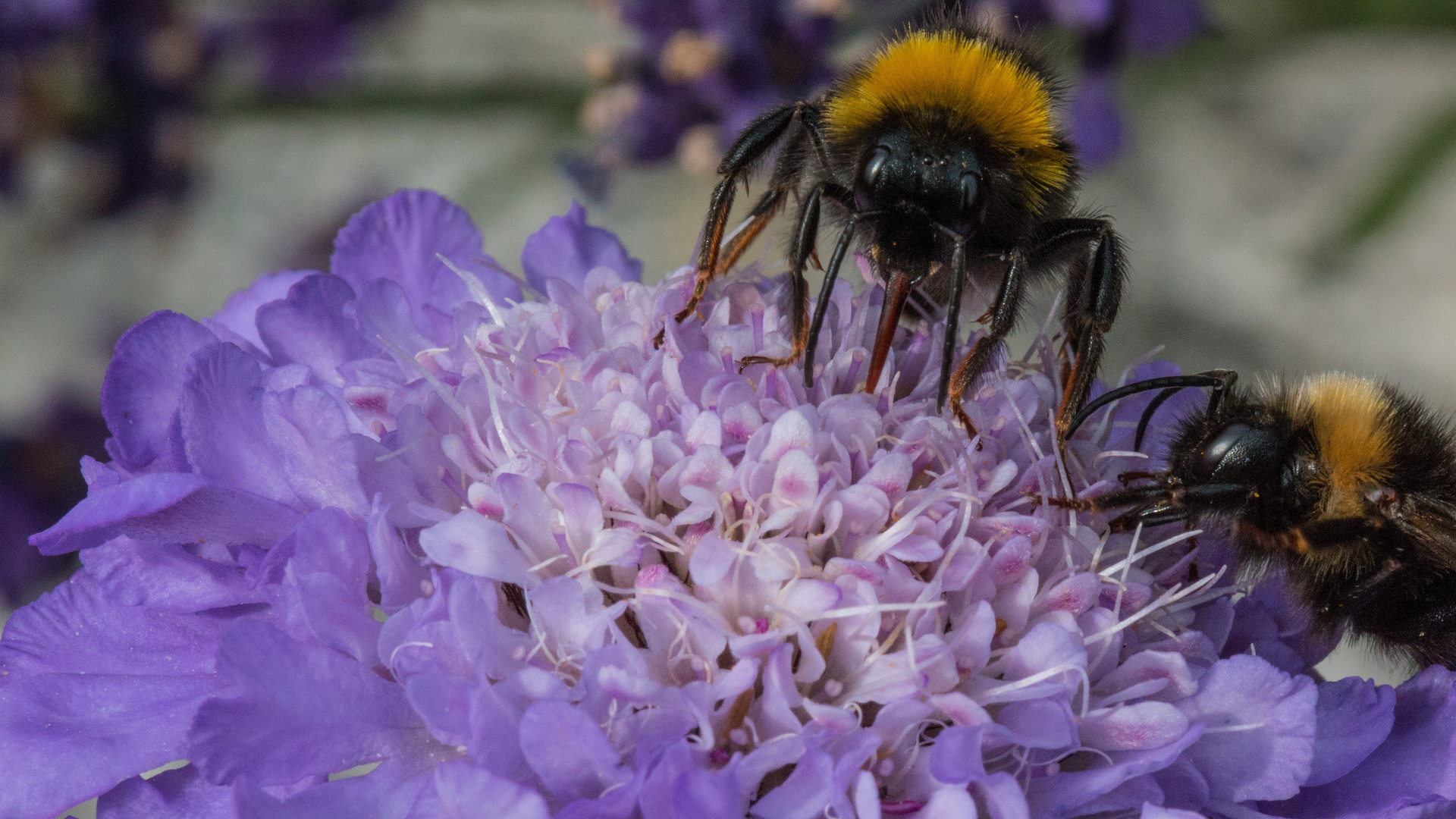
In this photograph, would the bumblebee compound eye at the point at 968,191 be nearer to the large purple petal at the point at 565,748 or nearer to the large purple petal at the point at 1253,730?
the large purple petal at the point at 1253,730

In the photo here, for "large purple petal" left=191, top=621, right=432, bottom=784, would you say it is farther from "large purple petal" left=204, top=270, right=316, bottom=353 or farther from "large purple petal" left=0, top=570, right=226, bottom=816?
"large purple petal" left=204, top=270, right=316, bottom=353

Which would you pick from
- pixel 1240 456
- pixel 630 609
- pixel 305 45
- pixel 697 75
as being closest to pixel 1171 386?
pixel 1240 456

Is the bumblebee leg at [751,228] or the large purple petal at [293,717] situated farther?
the bumblebee leg at [751,228]

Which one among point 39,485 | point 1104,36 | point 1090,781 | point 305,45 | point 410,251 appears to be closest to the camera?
point 1090,781

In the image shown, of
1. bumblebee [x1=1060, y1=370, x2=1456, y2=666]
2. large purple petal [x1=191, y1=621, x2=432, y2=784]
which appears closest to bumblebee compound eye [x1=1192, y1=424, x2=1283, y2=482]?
bumblebee [x1=1060, y1=370, x2=1456, y2=666]

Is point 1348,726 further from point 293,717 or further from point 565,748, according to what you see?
point 293,717

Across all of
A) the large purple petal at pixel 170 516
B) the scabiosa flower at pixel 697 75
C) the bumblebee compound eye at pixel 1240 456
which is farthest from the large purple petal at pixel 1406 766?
the scabiosa flower at pixel 697 75
